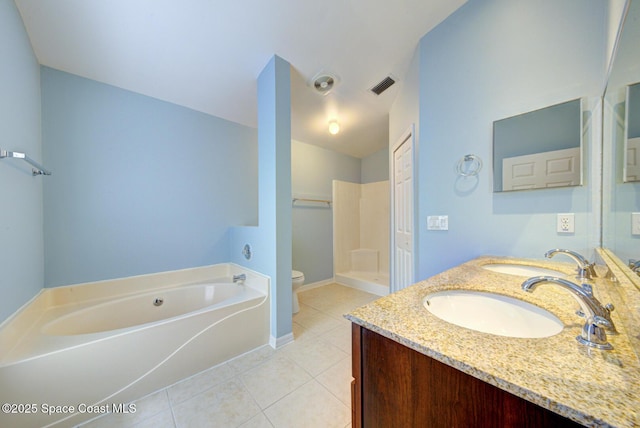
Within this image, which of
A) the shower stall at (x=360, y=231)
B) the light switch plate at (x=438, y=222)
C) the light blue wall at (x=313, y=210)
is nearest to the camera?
the light switch plate at (x=438, y=222)

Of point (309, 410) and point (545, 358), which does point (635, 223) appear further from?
point (309, 410)

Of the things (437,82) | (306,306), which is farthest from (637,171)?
(306,306)

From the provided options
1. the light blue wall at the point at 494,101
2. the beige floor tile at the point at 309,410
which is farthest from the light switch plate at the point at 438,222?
the beige floor tile at the point at 309,410

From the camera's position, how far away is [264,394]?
133 centimetres

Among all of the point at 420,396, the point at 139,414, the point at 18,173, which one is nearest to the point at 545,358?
the point at 420,396

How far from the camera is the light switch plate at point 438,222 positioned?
60.5 inches

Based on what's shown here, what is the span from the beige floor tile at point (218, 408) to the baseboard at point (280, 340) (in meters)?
0.43

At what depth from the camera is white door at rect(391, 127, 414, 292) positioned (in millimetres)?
1997

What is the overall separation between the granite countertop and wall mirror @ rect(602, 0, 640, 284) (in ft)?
0.70

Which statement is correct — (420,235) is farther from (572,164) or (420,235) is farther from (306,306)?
(306,306)

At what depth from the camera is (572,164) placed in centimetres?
110

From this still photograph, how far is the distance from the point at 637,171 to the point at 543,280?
0.56 m

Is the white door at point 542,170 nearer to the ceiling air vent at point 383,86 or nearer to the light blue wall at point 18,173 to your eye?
the ceiling air vent at point 383,86

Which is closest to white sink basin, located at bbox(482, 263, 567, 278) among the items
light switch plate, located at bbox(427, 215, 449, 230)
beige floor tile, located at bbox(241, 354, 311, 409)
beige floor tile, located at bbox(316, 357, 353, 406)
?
light switch plate, located at bbox(427, 215, 449, 230)
